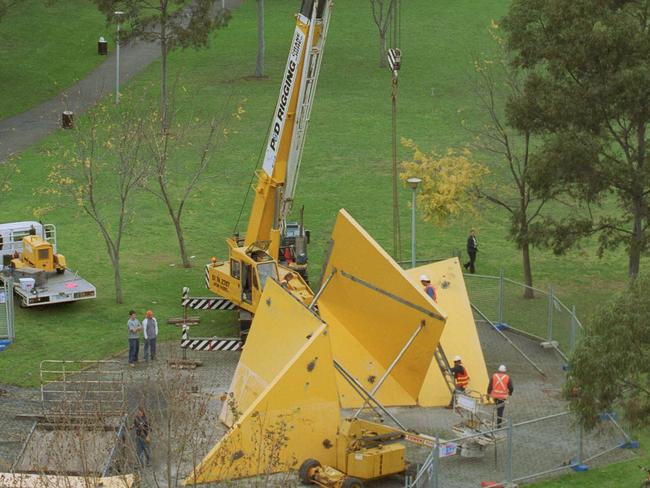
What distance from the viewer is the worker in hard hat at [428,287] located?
1403 inches

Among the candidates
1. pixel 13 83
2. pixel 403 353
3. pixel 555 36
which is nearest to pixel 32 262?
pixel 403 353

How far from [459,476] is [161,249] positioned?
20.4 meters

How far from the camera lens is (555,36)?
3644cm

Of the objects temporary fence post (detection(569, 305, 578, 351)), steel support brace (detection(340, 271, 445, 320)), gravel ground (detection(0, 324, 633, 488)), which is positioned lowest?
gravel ground (detection(0, 324, 633, 488))

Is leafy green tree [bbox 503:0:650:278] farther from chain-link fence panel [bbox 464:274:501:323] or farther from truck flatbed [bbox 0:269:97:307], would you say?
truck flatbed [bbox 0:269:97:307]

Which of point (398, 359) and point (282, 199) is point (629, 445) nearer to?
point (398, 359)

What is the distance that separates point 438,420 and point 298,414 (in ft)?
15.9

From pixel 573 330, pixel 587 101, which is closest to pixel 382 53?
pixel 587 101

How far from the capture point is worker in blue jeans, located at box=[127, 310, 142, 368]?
35562 mm

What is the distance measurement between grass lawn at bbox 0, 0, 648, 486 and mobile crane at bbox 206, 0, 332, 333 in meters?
1.96

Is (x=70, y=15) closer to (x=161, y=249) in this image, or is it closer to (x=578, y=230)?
(x=161, y=249)

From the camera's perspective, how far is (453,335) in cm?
3522

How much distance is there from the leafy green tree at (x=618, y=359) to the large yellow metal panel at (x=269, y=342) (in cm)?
704

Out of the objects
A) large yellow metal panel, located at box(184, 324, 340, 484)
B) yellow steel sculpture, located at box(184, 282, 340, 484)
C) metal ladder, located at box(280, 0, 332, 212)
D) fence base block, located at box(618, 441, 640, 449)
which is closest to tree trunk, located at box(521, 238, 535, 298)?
metal ladder, located at box(280, 0, 332, 212)
